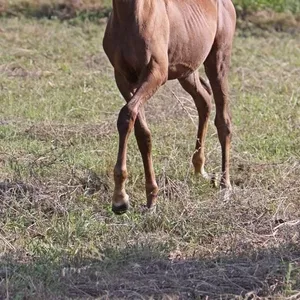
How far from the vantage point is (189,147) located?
9008mm

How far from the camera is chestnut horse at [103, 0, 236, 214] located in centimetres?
693

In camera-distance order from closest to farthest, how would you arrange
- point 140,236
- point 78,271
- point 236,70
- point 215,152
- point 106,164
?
point 78,271 → point 140,236 → point 106,164 → point 215,152 → point 236,70

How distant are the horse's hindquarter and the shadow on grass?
2.18 m

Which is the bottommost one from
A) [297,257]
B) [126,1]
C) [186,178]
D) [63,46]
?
[63,46]

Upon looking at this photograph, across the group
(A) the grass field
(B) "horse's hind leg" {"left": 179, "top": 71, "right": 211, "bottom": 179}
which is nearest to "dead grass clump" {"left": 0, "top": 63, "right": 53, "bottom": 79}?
(A) the grass field

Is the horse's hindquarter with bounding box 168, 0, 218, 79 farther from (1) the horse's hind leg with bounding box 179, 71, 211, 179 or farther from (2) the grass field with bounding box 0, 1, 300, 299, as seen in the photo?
(2) the grass field with bounding box 0, 1, 300, 299

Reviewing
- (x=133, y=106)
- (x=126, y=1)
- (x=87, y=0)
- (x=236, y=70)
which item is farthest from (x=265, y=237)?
(x=87, y=0)

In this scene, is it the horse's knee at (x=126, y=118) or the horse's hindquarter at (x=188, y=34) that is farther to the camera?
the horse's hindquarter at (x=188, y=34)

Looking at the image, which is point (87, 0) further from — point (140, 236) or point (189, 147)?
point (140, 236)

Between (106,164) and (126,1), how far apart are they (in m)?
1.71

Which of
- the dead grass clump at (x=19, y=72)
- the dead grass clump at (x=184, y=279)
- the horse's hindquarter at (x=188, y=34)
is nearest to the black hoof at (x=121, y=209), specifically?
the dead grass clump at (x=184, y=279)

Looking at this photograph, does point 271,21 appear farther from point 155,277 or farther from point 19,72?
→ point 155,277

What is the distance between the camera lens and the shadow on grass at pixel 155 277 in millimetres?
5211

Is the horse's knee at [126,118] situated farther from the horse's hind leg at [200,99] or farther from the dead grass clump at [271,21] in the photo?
the dead grass clump at [271,21]
